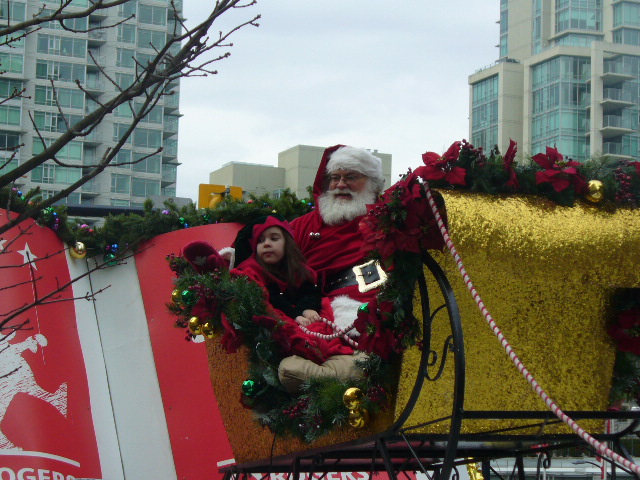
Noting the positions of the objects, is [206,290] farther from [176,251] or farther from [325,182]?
[176,251]

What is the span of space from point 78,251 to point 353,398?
4.86m

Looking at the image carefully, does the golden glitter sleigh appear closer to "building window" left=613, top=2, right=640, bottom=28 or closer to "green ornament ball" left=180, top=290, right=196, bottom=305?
"green ornament ball" left=180, top=290, right=196, bottom=305

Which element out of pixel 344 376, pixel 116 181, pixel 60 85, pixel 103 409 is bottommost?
pixel 103 409

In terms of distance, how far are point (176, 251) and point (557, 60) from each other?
153ft

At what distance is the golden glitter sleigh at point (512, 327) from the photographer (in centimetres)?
361

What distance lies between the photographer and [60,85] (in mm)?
56562

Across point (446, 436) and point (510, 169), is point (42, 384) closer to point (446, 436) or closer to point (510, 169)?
point (446, 436)

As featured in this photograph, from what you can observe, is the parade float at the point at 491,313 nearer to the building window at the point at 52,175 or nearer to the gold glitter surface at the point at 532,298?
the gold glitter surface at the point at 532,298

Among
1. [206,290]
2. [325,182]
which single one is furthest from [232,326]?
[325,182]

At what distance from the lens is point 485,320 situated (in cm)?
387

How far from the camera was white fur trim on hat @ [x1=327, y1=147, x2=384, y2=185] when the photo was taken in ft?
19.4

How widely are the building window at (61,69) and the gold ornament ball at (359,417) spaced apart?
54.9m

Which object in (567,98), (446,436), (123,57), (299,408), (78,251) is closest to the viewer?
(446,436)

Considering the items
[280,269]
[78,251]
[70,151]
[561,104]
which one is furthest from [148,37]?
[280,269]
